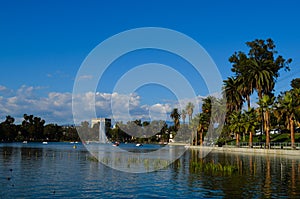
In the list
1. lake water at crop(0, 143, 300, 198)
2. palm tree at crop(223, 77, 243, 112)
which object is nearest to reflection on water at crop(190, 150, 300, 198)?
lake water at crop(0, 143, 300, 198)

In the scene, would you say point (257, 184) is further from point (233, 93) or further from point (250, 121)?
point (233, 93)

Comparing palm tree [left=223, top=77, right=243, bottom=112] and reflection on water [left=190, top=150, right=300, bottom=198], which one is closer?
reflection on water [left=190, top=150, right=300, bottom=198]

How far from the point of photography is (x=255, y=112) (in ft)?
326

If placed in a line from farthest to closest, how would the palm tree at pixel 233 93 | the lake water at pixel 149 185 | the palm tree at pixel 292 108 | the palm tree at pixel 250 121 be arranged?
the palm tree at pixel 233 93, the palm tree at pixel 250 121, the palm tree at pixel 292 108, the lake water at pixel 149 185

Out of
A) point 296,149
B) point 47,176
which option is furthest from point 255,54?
point 47,176

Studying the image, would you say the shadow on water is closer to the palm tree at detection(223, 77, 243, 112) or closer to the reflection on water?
the reflection on water

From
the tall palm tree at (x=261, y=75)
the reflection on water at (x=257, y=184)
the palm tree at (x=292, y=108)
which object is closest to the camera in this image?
the reflection on water at (x=257, y=184)

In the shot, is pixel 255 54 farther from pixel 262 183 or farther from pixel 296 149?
pixel 262 183

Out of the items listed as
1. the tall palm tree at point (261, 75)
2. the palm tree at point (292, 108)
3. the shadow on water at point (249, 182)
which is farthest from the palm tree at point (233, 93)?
the shadow on water at point (249, 182)

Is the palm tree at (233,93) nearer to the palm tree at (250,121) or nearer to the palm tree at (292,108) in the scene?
the palm tree at (250,121)

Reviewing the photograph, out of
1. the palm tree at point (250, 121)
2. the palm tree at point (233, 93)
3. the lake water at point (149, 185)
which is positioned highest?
the palm tree at point (233, 93)

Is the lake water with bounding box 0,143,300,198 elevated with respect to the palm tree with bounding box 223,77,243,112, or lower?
lower

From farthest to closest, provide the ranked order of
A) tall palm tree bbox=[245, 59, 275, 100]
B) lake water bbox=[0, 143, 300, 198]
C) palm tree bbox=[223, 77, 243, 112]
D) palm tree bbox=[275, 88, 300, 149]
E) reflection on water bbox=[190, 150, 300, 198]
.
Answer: palm tree bbox=[223, 77, 243, 112], tall palm tree bbox=[245, 59, 275, 100], palm tree bbox=[275, 88, 300, 149], reflection on water bbox=[190, 150, 300, 198], lake water bbox=[0, 143, 300, 198]

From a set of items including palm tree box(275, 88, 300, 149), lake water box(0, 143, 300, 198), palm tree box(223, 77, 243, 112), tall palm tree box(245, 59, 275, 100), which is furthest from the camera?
palm tree box(223, 77, 243, 112)
